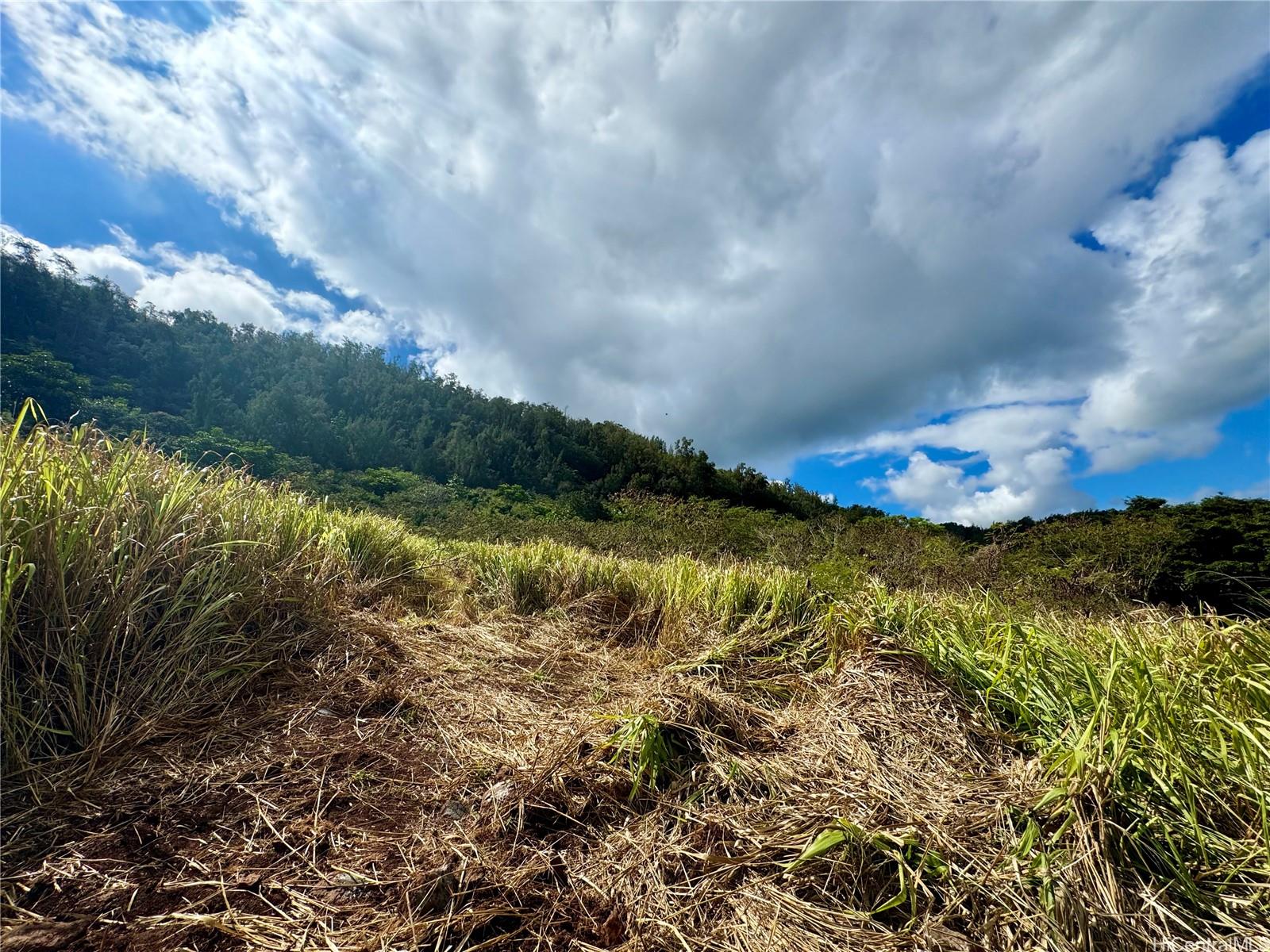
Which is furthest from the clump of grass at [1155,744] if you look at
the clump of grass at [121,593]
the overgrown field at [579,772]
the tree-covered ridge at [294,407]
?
the tree-covered ridge at [294,407]

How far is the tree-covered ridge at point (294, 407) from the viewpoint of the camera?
808 inches

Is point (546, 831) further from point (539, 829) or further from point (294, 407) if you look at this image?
point (294, 407)

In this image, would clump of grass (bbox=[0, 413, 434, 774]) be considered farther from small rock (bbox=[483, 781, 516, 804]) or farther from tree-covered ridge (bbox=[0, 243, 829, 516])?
tree-covered ridge (bbox=[0, 243, 829, 516])

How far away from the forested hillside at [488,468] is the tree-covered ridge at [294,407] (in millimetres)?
95

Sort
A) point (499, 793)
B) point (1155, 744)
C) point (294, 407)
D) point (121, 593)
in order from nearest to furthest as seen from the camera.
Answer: point (1155, 744), point (499, 793), point (121, 593), point (294, 407)

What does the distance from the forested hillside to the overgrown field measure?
1447mm

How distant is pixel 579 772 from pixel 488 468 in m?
22.4

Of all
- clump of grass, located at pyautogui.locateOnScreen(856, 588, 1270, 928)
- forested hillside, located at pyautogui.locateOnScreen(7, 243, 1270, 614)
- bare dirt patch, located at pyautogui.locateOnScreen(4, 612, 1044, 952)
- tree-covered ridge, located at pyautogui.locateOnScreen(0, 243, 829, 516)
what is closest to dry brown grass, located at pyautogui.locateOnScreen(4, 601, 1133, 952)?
bare dirt patch, located at pyautogui.locateOnScreen(4, 612, 1044, 952)

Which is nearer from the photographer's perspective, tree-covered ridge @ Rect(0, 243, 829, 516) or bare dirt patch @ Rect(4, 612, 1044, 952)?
bare dirt patch @ Rect(4, 612, 1044, 952)

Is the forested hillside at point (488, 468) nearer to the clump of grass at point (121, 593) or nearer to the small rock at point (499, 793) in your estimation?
the small rock at point (499, 793)

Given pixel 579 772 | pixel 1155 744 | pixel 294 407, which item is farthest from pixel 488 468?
pixel 1155 744

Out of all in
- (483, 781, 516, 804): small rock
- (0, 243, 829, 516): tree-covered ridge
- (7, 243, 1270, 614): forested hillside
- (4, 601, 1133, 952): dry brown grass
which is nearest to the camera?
(4, 601, 1133, 952): dry brown grass

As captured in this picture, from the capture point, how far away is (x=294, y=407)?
22422 mm

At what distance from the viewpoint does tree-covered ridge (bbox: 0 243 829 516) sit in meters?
20.5
